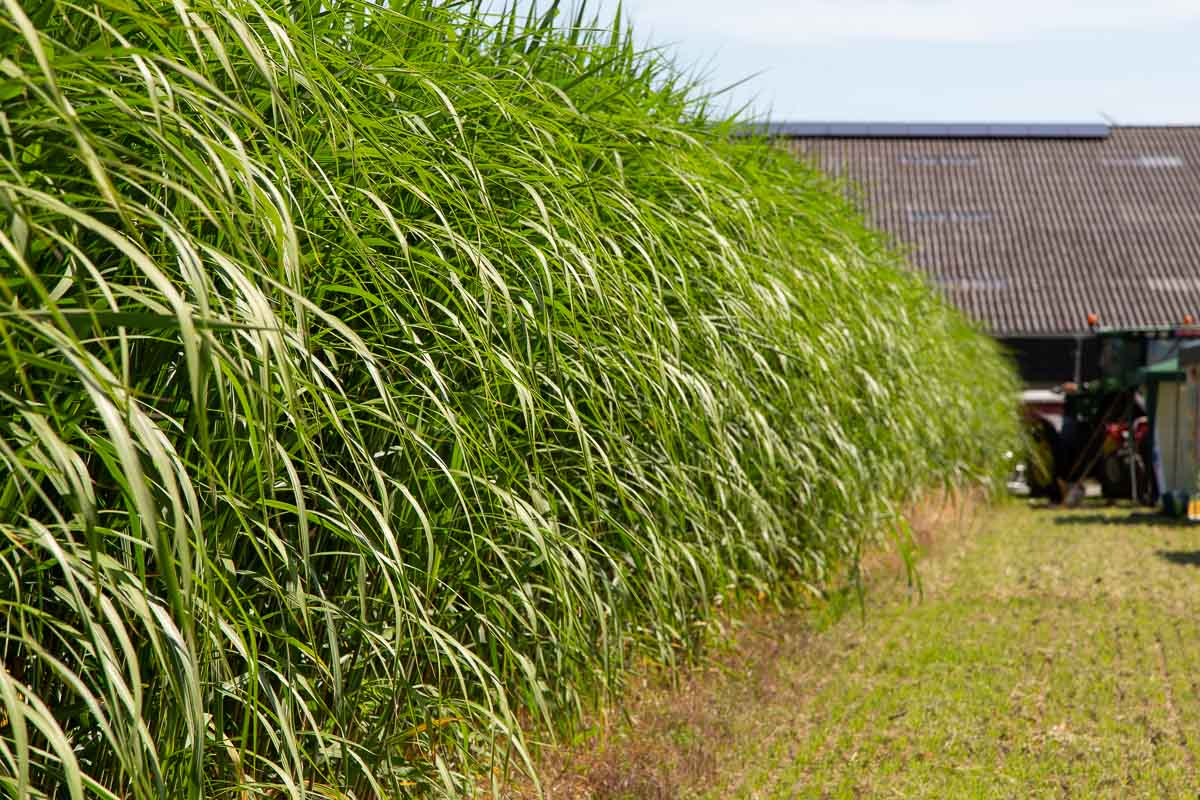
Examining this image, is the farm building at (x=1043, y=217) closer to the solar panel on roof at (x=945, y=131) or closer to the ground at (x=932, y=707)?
the solar panel on roof at (x=945, y=131)

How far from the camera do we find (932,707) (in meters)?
4.53

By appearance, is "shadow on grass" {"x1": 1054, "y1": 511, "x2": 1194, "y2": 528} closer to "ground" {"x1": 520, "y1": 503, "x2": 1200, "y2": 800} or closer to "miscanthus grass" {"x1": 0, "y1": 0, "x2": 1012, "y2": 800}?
"ground" {"x1": 520, "y1": 503, "x2": 1200, "y2": 800}

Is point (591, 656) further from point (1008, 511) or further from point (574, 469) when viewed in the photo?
point (1008, 511)

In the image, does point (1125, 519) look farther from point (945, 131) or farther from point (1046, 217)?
point (945, 131)

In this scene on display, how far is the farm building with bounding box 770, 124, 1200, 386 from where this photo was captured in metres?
24.4

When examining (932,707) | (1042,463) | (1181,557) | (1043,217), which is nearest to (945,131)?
(1043,217)

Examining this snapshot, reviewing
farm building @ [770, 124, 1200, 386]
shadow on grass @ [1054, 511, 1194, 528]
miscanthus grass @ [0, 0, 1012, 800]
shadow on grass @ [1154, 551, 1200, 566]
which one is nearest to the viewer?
miscanthus grass @ [0, 0, 1012, 800]

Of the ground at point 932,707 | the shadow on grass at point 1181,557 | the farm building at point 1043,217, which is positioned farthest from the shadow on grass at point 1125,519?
the farm building at point 1043,217

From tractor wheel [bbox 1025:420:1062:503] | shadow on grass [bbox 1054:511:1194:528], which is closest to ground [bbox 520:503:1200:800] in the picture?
shadow on grass [bbox 1054:511:1194:528]

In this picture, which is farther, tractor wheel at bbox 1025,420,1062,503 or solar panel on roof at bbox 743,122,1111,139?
solar panel on roof at bbox 743,122,1111,139

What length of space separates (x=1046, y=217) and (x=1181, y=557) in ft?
65.9

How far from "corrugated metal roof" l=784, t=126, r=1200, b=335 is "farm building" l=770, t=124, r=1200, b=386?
0.09 ft

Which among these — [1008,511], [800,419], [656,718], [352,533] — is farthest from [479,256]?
[1008,511]

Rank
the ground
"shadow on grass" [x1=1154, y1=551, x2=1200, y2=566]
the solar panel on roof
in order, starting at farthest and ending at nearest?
the solar panel on roof < "shadow on grass" [x1=1154, y1=551, x2=1200, y2=566] < the ground
